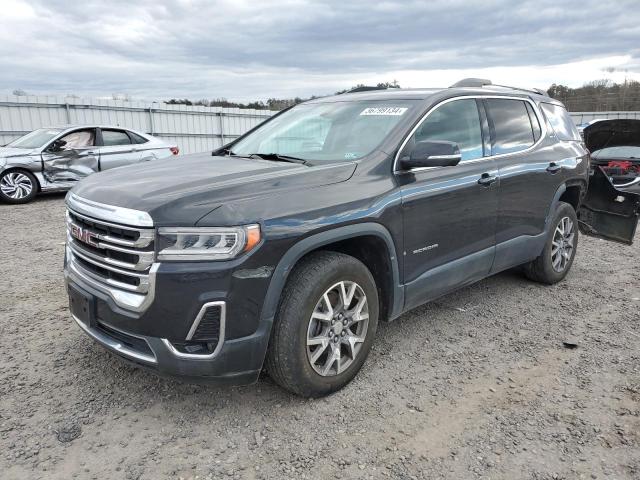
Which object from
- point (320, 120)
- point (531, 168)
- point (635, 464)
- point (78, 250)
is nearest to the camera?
point (635, 464)

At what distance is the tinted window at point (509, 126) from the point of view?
4.16 m

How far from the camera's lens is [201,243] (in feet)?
8.11

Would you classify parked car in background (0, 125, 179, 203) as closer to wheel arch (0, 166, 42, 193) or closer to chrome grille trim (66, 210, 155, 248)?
wheel arch (0, 166, 42, 193)

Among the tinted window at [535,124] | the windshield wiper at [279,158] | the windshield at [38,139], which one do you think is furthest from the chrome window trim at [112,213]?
the windshield at [38,139]

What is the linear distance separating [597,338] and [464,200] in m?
1.56

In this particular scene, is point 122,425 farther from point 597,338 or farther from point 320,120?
point 597,338

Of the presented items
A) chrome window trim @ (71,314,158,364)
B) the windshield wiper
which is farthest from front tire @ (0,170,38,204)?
chrome window trim @ (71,314,158,364)

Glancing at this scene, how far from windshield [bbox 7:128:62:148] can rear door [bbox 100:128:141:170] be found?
2.92ft

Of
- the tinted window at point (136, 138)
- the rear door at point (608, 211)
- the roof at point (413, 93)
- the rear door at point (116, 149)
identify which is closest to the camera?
the roof at point (413, 93)

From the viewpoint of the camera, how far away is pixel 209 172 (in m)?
3.13

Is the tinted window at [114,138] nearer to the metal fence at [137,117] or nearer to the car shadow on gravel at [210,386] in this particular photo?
the metal fence at [137,117]

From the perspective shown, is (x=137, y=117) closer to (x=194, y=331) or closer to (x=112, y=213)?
(x=112, y=213)

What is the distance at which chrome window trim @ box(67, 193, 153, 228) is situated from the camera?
2465mm

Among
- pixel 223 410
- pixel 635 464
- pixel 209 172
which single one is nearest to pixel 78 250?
pixel 209 172
